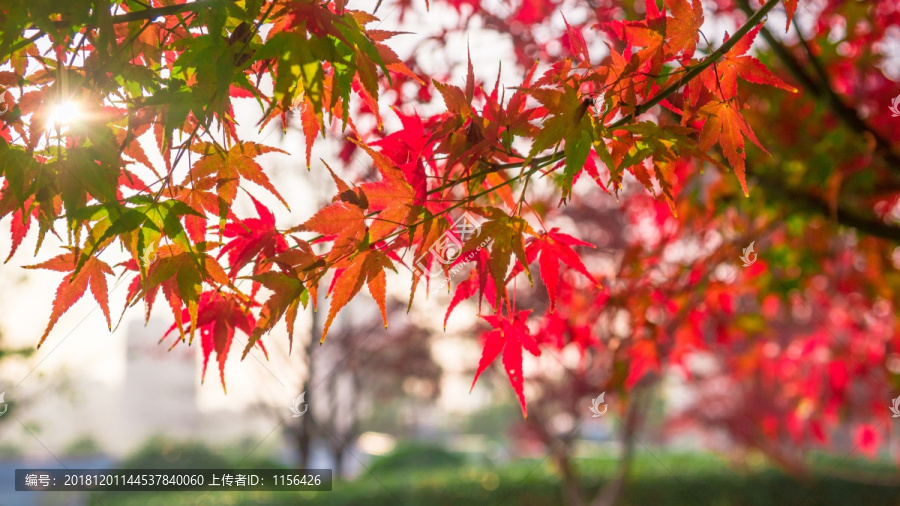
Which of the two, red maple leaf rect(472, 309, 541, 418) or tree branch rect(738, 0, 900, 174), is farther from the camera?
tree branch rect(738, 0, 900, 174)

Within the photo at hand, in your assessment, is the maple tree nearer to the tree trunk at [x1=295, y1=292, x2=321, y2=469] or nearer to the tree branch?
the tree branch

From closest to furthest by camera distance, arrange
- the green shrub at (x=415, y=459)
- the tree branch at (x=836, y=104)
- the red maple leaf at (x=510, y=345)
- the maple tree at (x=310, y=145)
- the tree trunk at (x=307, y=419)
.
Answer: the maple tree at (x=310, y=145), the red maple leaf at (x=510, y=345), the tree branch at (x=836, y=104), the tree trunk at (x=307, y=419), the green shrub at (x=415, y=459)

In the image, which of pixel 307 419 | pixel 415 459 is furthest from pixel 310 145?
pixel 415 459

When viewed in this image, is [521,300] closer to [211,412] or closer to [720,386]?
[720,386]

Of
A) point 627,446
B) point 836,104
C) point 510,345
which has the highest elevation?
point 836,104

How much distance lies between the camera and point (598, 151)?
2.44 ft

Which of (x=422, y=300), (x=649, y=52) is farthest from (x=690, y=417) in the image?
(x=649, y=52)

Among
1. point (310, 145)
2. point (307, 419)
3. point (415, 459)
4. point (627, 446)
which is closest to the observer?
point (310, 145)

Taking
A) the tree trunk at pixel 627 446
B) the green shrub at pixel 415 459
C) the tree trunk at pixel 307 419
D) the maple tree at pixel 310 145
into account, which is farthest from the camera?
the green shrub at pixel 415 459

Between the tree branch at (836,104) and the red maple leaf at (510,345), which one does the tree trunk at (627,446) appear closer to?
the tree branch at (836,104)

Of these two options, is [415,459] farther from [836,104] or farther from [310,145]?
[310,145]

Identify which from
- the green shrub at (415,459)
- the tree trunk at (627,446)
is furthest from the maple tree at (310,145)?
the green shrub at (415,459)

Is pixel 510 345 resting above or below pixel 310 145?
below

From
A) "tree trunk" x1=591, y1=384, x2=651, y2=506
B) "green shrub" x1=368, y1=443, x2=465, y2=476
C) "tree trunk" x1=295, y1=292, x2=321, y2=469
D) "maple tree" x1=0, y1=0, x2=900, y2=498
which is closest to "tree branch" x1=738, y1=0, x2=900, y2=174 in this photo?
"maple tree" x1=0, y1=0, x2=900, y2=498
